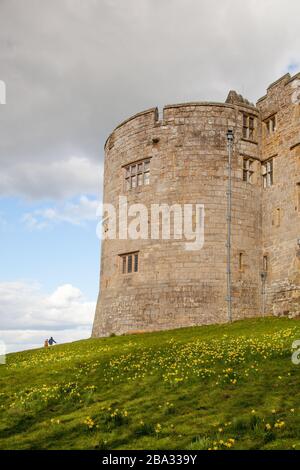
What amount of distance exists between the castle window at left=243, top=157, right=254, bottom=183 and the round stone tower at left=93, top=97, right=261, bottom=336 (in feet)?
0.22

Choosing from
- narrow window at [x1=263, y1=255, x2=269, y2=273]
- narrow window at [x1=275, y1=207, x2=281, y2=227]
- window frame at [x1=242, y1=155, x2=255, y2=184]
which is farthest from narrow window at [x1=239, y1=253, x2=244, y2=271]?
window frame at [x1=242, y1=155, x2=255, y2=184]

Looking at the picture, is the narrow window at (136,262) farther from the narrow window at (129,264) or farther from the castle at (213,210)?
the narrow window at (129,264)

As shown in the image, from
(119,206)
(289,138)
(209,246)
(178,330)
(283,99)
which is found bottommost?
(178,330)

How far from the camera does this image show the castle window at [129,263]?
35688mm

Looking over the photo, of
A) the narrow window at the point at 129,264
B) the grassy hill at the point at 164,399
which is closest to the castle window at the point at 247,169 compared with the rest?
the narrow window at the point at 129,264

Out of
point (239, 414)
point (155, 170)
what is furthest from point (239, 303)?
point (239, 414)

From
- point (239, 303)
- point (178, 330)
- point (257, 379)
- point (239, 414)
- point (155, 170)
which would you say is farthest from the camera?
point (155, 170)

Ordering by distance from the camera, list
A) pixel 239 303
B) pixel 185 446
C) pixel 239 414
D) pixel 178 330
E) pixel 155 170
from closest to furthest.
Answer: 1. pixel 185 446
2. pixel 239 414
3. pixel 178 330
4. pixel 239 303
5. pixel 155 170

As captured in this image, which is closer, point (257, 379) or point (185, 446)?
point (185, 446)

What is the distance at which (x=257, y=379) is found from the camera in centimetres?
1541

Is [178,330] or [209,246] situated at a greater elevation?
[209,246]

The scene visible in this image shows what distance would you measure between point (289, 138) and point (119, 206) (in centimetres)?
1217

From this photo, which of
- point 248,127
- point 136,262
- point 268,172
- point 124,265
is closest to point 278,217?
point 268,172

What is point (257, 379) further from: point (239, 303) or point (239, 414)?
point (239, 303)
